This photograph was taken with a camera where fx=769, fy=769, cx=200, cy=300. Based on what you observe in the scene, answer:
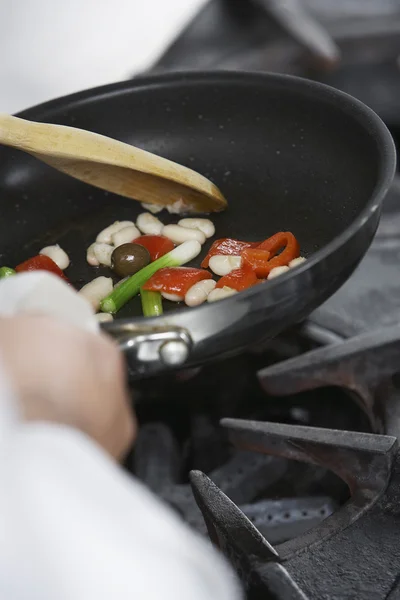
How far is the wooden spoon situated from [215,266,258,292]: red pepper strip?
5.1 inches

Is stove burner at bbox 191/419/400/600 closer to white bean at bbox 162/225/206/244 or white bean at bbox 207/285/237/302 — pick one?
white bean at bbox 207/285/237/302

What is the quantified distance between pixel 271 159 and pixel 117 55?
2.93 feet

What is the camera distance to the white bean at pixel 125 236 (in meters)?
0.95

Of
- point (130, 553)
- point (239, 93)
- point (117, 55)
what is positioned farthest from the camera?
point (117, 55)

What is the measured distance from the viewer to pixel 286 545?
27.0 inches

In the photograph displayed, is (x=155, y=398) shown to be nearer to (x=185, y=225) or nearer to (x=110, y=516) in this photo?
(x=185, y=225)

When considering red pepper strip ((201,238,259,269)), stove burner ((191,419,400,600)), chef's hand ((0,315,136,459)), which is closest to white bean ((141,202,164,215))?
red pepper strip ((201,238,259,269))

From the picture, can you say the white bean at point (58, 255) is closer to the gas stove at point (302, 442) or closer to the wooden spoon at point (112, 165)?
the wooden spoon at point (112, 165)

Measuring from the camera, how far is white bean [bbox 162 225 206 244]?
0.94 m

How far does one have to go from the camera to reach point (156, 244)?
944 millimetres

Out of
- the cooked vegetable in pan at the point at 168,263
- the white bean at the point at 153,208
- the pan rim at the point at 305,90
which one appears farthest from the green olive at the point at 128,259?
the pan rim at the point at 305,90

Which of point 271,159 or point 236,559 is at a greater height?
point 271,159

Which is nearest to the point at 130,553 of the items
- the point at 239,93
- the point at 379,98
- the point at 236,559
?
the point at 236,559

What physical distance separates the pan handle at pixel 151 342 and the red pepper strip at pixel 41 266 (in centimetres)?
31
